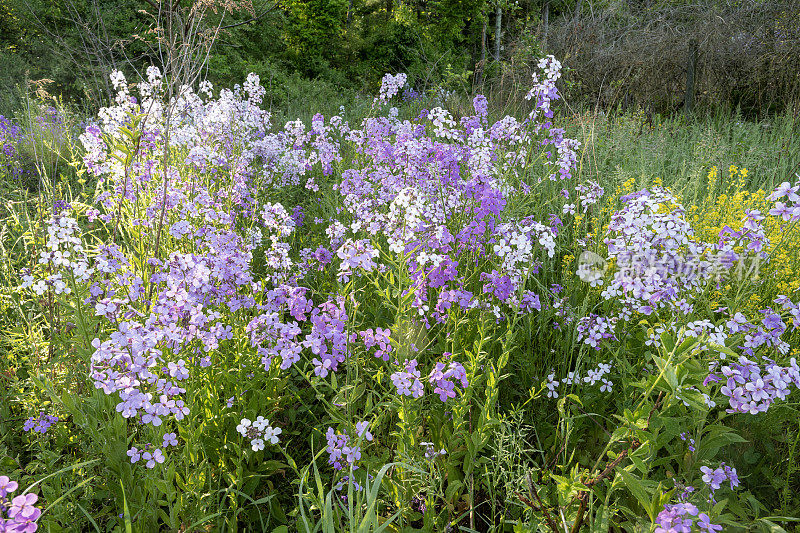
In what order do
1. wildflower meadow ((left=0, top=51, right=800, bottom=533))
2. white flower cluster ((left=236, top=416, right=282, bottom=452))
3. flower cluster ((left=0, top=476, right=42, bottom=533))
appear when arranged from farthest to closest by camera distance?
1. white flower cluster ((left=236, top=416, right=282, bottom=452))
2. wildflower meadow ((left=0, top=51, right=800, bottom=533))
3. flower cluster ((left=0, top=476, right=42, bottom=533))

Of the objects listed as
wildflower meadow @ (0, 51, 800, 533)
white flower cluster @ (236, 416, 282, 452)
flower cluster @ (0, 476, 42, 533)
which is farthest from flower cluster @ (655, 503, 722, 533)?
flower cluster @ (0, 476, 42, 533)

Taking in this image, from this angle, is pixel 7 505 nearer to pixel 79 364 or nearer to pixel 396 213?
pixel 79 364

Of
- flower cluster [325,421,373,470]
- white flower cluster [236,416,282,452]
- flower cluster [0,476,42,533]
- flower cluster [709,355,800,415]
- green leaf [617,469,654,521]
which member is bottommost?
flower cluster [325,421,373,470]

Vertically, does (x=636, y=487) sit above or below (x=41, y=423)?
above

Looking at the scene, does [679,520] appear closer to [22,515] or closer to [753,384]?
[753,384]

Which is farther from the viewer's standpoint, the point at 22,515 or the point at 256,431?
the point at 256,431

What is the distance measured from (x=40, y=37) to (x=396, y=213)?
46.3 feet

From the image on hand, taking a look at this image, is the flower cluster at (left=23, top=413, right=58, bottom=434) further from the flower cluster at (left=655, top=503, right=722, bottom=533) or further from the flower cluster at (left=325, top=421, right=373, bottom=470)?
the flower cluster at (left=655, top=503, right=722, bottom=533)

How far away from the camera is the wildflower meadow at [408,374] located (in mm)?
1433

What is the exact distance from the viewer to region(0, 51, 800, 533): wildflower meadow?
1433 millimetres

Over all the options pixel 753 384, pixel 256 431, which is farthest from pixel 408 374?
pixel 753 384

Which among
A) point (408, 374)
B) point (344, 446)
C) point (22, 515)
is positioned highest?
point (22, 515)

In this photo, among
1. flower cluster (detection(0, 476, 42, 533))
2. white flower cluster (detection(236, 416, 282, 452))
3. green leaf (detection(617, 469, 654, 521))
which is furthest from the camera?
white flower cluster (detection(236, 416, 282, 452))

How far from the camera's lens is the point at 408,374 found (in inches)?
63.6
